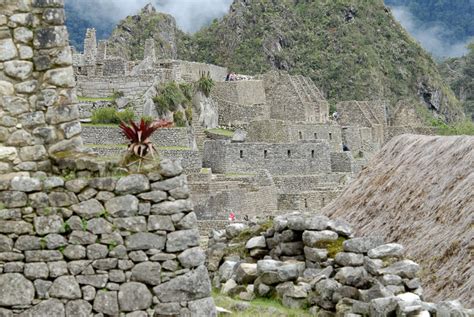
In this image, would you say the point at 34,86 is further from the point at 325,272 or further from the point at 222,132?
the point at 222,132

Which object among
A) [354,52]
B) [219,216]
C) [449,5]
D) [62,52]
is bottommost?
[219,216]

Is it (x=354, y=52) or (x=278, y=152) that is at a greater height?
(x=354, y=52)

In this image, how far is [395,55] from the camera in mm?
77312

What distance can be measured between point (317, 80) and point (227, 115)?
3070 centimetres

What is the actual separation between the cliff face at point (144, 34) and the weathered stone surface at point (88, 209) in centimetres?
4960

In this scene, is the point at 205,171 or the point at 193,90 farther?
the point at 193,90

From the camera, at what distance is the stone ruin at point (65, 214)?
6.84 m

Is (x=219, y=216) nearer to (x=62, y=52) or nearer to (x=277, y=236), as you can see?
(x=277, y=236)

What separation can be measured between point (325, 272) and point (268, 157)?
82.5 ft

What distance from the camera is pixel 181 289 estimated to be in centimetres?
694

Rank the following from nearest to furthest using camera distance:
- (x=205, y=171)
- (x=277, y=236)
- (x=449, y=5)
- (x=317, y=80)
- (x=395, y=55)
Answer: (x=277, y=236) → (x=205, y=171) → (x=317, y=80) → (x=395, y=55) → (x=449, y=5)

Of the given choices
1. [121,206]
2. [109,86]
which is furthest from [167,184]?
[109,86]

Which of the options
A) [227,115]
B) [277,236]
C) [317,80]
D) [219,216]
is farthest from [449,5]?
[277,236]

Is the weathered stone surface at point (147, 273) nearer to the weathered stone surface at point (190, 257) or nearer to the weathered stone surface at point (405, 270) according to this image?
the weathered stone surface at point (190, 257)
